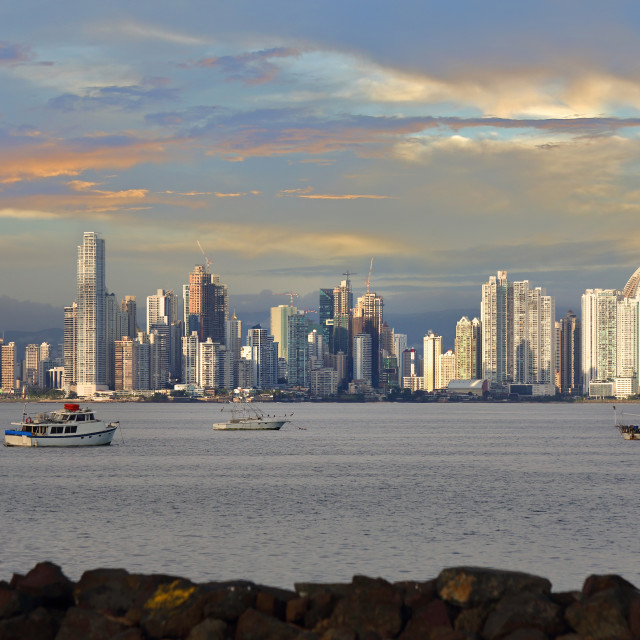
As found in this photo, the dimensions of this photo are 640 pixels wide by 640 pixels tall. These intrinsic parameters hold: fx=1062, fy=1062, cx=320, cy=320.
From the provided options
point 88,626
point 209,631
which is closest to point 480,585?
point 209,631

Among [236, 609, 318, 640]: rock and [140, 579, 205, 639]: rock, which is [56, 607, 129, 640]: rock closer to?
[140, 579, 205, 639]: rock

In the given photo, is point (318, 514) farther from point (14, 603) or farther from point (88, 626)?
point (88, 626)

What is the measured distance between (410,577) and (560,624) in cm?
1603

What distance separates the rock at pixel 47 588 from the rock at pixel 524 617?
11907 mm

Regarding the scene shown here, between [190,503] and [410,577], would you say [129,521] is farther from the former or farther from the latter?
[410,577]

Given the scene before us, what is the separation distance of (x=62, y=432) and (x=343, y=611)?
110689 mm

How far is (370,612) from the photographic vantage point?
90.4 feet

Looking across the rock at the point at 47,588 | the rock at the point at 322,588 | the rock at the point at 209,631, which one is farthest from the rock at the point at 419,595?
→ the rock at the point at 47,588

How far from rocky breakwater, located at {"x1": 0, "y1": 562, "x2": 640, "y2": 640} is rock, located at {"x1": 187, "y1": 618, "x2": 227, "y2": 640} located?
2cm

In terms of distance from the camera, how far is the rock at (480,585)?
27953 mm

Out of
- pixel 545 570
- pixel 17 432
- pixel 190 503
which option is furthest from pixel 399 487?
pixel 17 432

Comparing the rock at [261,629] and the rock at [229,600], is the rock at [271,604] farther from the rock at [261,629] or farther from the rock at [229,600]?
the rock at [261,629]

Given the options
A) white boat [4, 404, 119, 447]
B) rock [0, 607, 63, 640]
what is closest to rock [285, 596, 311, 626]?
rock [0, 607, 63, 640]

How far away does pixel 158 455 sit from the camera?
12706cm
